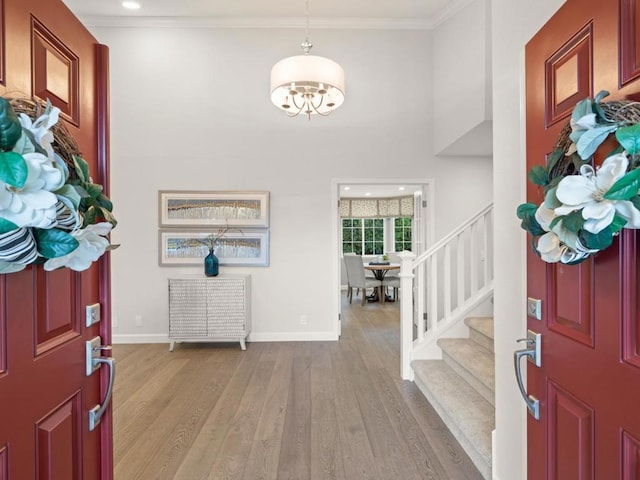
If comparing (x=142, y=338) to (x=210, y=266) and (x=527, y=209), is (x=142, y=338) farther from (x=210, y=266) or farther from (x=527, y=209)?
(x=527, y=209)

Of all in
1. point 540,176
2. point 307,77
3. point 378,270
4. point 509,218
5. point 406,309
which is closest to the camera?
point 540,176

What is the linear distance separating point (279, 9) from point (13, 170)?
174 inches

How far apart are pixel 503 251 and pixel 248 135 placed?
3586 mm

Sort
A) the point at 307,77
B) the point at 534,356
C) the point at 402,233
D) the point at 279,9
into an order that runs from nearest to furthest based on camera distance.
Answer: the point at 534,356 → the point at 307,77 → the point at 279,9 → the point at 402,233

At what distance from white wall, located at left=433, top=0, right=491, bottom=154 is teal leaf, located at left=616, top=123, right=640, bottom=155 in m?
2.87

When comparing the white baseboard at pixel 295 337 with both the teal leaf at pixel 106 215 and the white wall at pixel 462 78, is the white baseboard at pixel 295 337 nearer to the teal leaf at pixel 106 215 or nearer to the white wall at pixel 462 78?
the white wall at pixel 462 78

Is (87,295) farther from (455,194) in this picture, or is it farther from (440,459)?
(455,194)

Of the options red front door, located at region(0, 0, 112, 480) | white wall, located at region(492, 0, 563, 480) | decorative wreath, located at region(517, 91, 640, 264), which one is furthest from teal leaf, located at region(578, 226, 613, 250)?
red front door, located at region(0, 0, 112, 480)

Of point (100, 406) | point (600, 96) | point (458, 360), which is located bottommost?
point (458, 360)

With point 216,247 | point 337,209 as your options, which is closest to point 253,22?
point 337,209

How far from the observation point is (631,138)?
25.3 inches

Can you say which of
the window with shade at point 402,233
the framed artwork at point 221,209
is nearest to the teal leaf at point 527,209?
the framed artwork at point 221,209

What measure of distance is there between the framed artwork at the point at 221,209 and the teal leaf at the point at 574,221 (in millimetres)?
3794

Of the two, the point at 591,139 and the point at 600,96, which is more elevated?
the point at 600,96
